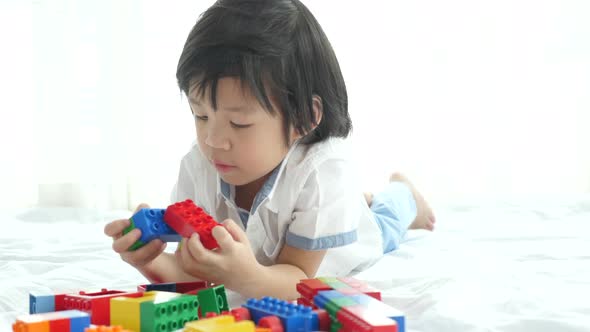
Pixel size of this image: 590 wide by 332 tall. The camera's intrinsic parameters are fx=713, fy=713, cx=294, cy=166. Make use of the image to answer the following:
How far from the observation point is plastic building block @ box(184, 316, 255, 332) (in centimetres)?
66

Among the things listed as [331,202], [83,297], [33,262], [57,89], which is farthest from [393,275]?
[57,89]

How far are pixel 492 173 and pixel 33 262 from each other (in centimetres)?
160

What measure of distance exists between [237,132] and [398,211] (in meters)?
0.65

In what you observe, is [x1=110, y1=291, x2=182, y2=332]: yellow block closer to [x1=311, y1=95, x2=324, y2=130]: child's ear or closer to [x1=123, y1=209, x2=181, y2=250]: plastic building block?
[x1=123, y1=209, x2=181, y2=250]: plastic building block

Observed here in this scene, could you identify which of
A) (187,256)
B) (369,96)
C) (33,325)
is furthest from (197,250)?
(369,96)

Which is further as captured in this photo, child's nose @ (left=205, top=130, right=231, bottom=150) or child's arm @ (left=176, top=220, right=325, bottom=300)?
child's nose @ (left=205, top=130, right=231, bottom=150)

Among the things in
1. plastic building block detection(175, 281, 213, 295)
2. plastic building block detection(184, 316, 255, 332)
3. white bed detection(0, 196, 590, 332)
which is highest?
plastic building block detection(184, 316, 255, 332)

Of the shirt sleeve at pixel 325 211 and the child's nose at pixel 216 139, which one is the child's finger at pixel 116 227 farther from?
the shirt sleeve at pixel 325 211

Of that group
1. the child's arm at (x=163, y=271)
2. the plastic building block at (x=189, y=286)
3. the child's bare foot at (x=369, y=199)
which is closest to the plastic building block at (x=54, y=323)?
the plastic building block at (x=189, y=286)

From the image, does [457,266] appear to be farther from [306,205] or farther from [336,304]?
[336,304]

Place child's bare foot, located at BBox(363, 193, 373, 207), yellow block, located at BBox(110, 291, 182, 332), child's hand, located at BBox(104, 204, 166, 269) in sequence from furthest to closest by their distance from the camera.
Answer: child's bare foot, located at BBox(363, 193, 373, 207)
child's hand, located at BBox(104, 204, 166, 269)
yellow block, located at BBox(110, 291, 182, 332)

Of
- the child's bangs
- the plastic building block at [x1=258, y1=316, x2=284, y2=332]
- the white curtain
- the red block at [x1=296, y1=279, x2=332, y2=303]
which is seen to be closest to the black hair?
the child's bangs

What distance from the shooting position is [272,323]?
0.73 metres

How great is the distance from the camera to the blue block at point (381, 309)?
729mm
